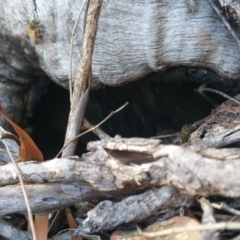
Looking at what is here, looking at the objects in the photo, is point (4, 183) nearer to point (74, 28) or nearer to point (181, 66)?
point (74, 28)

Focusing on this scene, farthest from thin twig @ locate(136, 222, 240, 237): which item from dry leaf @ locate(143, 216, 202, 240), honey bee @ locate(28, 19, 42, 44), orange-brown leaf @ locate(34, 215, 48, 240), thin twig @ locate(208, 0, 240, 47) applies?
honey bee @ locate(28, 19, 42, 44)

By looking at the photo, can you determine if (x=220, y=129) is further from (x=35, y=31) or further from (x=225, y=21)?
(x=35, y=31)

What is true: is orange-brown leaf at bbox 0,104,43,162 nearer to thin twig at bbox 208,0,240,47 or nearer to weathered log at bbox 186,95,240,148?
weathered log at bbox 186,95,240,148

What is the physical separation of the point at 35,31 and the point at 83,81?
0.86ft

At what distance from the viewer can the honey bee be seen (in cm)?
124

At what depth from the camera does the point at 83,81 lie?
1.07 meters

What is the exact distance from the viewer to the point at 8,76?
142 centimetres

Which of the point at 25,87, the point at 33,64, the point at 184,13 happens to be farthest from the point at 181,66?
the point at 25,87

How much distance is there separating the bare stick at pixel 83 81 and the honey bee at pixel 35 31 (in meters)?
0.23

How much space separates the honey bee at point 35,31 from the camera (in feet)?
4.05

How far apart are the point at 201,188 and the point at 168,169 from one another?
2.2 inches

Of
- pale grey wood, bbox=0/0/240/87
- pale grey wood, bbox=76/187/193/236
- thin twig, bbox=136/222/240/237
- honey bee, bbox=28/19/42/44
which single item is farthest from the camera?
honey bee, bbox=28/19/42/44

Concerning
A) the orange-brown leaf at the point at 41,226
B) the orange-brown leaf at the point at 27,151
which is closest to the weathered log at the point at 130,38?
the orange-brown leaf at the point at 27,151

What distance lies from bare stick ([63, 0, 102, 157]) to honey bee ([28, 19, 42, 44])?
23 cm
